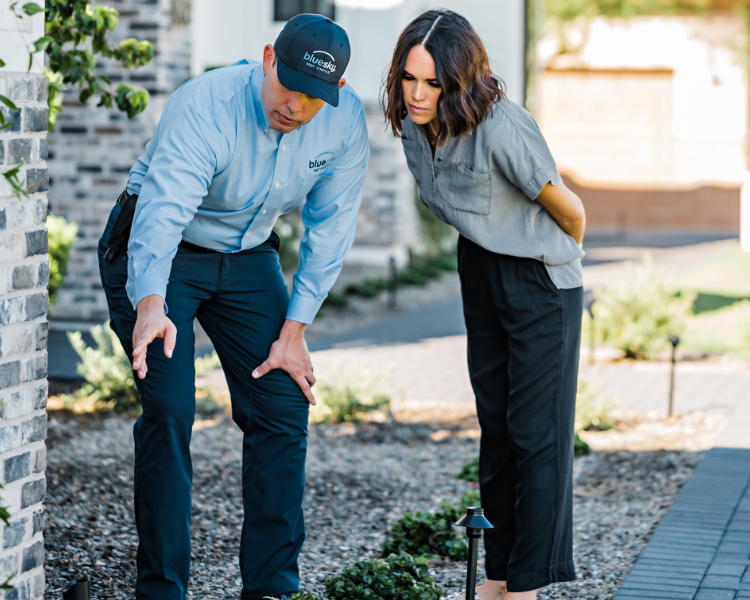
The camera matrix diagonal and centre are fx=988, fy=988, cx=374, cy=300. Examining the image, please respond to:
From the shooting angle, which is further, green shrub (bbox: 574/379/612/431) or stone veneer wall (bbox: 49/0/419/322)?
stone veneer wall (bbox: 49/0/419/322)

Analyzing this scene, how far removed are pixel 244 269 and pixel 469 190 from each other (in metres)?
0.70

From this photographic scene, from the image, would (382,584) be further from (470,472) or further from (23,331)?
(470,472)

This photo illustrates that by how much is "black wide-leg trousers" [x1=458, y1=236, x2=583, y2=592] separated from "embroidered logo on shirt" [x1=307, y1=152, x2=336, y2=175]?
0.46 m

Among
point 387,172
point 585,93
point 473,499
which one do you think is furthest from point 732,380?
point 585,93

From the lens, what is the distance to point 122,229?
2.78m

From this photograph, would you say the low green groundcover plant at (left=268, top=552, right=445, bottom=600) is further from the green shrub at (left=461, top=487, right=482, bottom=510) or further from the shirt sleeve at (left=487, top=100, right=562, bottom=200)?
the shirt sleeve at (left=487, top=100, right=562, bottom=200)

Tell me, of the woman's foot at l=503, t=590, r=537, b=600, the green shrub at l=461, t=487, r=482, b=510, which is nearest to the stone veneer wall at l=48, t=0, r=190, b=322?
the green shrub at l=461, t=487, r=482, b=510

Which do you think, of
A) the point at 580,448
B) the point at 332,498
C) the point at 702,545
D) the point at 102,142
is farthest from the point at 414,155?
the point at 102,142

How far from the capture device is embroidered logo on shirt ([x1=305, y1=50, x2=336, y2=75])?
2570 mm

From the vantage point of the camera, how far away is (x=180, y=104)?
2.67 m

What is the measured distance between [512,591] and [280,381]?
926 mm

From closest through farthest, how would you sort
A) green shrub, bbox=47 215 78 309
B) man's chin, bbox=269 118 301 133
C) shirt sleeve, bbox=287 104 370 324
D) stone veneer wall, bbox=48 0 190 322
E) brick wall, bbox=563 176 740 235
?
man's chin, bbox=269 118 301 133
shirt sleeve, bbox=287 104 370 324
green shrub, bbox=47 215 78 309
stone veneer wall, bbox=48 0 190 322
brick wall, bbox=563 176 740 235

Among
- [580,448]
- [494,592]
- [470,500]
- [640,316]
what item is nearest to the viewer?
[494,592]

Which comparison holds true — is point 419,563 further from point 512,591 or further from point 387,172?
point 387,172
